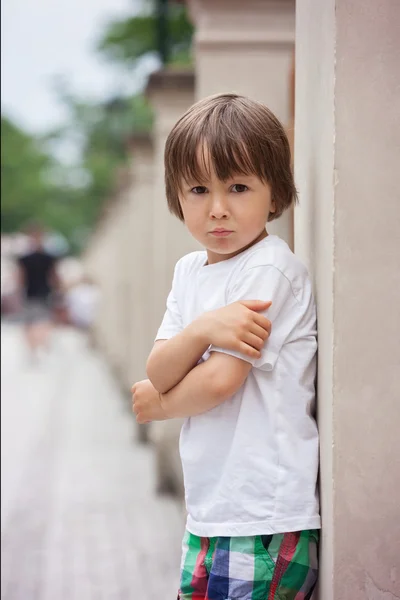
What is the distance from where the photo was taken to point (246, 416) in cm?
201

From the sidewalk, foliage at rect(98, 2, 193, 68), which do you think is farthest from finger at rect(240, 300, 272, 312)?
foliage at rect(98, 2, 193, 68)

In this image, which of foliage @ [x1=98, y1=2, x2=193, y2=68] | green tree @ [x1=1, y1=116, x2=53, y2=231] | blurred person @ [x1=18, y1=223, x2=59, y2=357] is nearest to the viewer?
blurred person @ [x1=18, y1=223, x2=59, y2=357]

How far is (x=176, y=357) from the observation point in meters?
2.02

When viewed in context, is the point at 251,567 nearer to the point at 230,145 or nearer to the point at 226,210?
the point at 226,210

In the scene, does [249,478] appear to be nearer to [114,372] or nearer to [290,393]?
[290,393]

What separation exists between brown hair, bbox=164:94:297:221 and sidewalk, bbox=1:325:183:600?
2868mm

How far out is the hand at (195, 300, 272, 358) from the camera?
191 centimetres

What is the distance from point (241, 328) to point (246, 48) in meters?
3.18

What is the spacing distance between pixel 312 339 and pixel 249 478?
13.3 inches

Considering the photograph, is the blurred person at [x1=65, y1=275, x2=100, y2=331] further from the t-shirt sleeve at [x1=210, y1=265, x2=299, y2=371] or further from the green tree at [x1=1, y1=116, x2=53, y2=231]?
the t-shirt sleeve at [x1=210, y1=265, x2=299, y2=371]

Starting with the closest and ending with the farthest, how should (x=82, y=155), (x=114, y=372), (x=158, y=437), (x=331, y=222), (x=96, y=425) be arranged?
1. (x=331, y=222)
2. (x=158, y=437)
3. (x=96, y=425)
4. (x=114, y=372)
5. (x=82, y=155)

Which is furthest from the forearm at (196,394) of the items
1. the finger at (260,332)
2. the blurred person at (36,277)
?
the blurred person at (36,277)

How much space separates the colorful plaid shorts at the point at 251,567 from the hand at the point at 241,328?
16.2 inches

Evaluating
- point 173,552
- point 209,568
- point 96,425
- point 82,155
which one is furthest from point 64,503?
point 82,155
